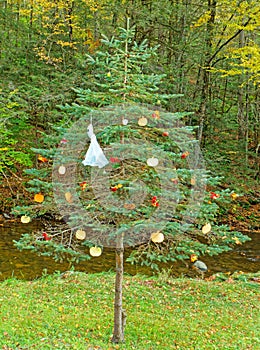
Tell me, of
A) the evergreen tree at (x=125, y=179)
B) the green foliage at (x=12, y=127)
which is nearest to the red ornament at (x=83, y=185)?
the evergreen tree at (x=125, y=179)

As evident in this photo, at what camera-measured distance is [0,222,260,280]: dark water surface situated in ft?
24.2

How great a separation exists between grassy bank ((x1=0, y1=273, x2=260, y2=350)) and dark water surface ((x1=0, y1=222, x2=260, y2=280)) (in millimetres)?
730

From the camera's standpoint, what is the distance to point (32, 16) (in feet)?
49.0

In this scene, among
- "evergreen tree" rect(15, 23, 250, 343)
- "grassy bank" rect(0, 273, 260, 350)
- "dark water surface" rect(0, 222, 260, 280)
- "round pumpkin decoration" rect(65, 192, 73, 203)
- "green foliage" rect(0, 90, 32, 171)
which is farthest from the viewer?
"green foliage" rect(0, 90, 32, 171)

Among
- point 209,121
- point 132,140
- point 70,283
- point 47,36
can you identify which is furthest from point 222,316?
point 47,36

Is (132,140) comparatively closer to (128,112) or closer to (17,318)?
(128,112)

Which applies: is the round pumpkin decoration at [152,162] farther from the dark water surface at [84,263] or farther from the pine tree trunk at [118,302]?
the dark water surface at [84,263]

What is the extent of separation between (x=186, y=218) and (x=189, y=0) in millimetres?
10657

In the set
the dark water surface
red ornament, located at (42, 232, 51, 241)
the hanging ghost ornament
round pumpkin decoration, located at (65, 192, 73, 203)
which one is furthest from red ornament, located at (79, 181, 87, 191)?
the dark water surface

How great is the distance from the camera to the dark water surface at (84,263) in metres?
7.36

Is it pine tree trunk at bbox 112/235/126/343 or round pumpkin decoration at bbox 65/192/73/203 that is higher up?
round pumpkin decoration at bbox 65/192/73/203

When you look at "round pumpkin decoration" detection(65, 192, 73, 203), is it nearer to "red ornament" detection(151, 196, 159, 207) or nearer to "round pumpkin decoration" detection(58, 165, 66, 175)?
"round pumpkin decoration" detection(58, 165, 66, 175)

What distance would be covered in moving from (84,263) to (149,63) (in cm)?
589

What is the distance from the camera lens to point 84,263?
8047mm
